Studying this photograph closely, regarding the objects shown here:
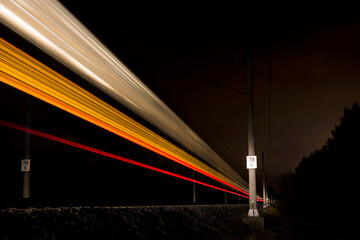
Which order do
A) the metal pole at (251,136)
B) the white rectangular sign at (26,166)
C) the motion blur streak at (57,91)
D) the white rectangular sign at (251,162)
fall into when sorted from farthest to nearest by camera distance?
the white rectangular sign at (251,162)
the metal pole at (251,136)
the white rectangular sign at (26,166)
the motion blur streak at (57,91)

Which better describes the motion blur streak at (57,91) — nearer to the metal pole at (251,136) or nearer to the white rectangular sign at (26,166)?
the white rectangular sign at (26,166)

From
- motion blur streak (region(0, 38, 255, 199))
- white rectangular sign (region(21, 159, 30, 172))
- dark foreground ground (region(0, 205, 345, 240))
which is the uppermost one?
motion blur streak (region(0, 38, 255, 199))

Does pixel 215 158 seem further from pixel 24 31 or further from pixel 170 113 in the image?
pixel 24 31

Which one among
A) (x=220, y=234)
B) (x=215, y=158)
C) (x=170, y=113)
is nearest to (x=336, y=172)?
(x=215, y=158)

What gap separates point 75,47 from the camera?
36.5ft

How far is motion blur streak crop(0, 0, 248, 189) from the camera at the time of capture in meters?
9.05

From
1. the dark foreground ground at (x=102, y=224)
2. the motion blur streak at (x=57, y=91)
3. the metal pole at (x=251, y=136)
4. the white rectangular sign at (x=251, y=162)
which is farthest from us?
the white rectangular sign at (x=251, y=162)

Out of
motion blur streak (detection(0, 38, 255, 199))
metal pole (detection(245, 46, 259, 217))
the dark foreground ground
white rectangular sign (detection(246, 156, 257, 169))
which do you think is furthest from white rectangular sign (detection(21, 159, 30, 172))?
metal pole (detection(245, 46, 259, 217))

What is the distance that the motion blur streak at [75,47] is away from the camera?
9053 millimetres

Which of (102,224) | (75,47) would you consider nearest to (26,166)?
(75,47)

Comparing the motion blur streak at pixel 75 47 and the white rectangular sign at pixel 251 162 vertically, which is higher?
the motion blur streak at pixel 75 47

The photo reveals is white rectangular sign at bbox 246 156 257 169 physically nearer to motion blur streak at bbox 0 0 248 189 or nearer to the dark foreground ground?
the dark foreground ground

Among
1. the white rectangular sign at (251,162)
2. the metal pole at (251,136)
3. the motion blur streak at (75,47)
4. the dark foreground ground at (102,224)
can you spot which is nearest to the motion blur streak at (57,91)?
the motion blur streak at (75,47)

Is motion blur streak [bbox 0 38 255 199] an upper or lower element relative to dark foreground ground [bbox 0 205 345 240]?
upper
